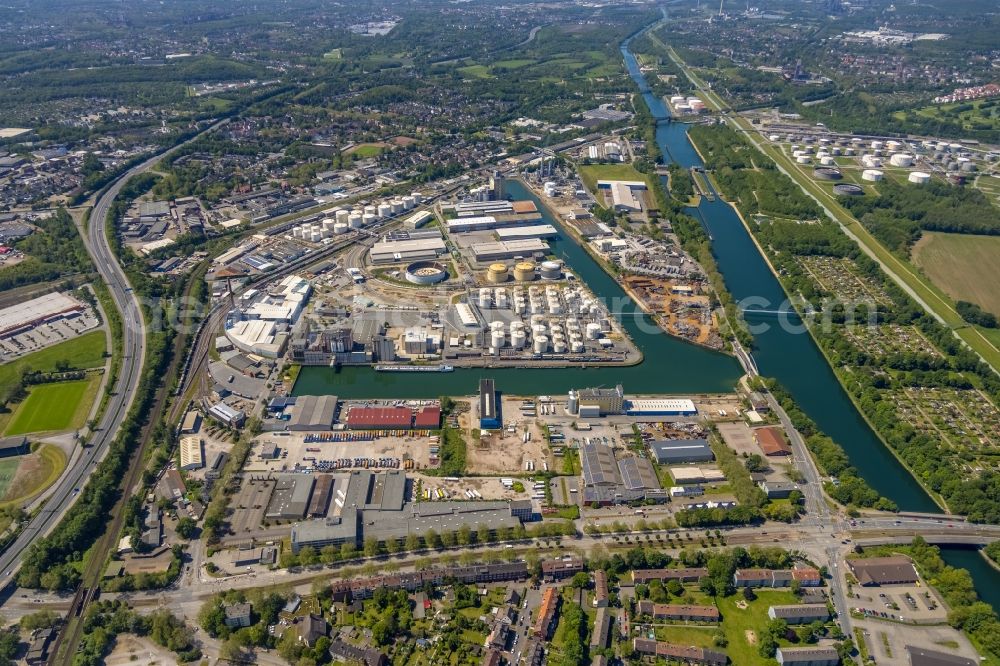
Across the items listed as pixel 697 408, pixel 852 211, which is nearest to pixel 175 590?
pixel 697 408

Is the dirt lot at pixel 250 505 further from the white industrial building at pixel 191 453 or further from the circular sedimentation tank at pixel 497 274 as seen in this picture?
the circular sedimentation tank at pixel 497 274

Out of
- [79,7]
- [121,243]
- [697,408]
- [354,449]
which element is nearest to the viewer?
[354,449]

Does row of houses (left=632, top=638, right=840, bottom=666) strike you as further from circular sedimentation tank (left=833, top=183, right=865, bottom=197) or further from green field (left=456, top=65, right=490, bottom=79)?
green field (left=456, top=65, right=490, bottom=79)

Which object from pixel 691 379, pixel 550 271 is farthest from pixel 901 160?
pixel 691 379

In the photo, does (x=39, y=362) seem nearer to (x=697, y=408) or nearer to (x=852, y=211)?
(x=697, y=408)

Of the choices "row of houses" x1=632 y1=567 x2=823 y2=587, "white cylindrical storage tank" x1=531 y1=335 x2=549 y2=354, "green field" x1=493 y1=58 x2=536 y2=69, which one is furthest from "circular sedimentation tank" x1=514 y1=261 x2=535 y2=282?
"green field" x1=493 y1=58 x2=536 y2=69

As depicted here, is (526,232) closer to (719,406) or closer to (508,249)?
(508,249)
